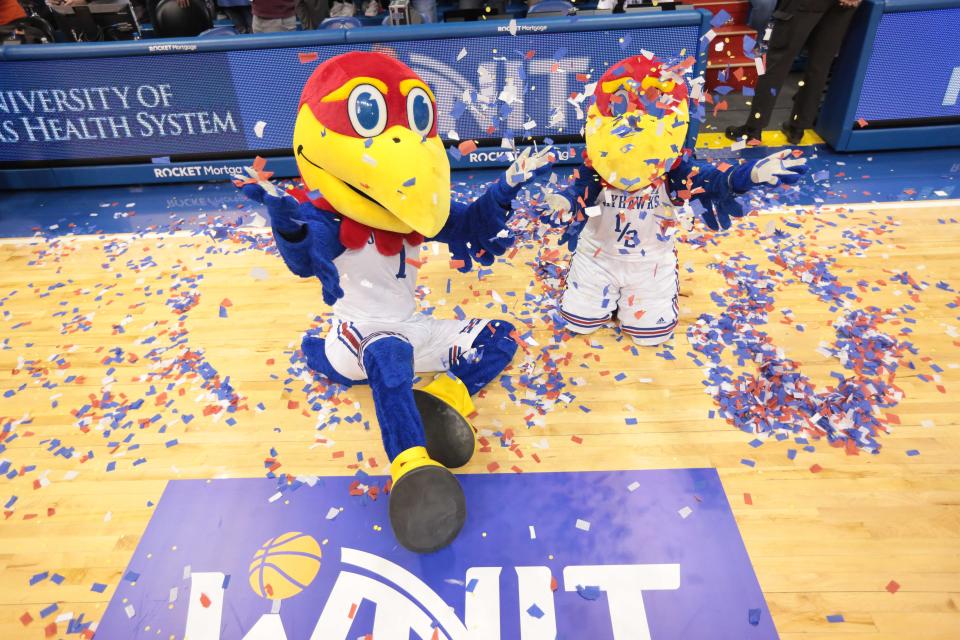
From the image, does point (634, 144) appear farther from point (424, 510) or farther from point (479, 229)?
point (424, 510)

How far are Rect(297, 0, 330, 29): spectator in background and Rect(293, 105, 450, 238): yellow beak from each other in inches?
187

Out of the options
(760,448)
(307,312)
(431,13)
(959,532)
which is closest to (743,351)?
(760,448)

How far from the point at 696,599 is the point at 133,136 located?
16.4ft

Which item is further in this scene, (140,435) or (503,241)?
(140,435)

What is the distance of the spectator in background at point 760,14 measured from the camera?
20.0 feet

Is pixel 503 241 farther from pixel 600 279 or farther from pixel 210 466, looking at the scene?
pixel 210 466

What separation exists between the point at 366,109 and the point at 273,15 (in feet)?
15.8

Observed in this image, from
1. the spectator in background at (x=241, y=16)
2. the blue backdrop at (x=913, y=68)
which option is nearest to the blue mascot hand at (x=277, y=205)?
the blue backdrop at (x=913, y=68)

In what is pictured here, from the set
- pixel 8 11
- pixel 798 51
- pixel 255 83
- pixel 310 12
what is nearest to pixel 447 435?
pixel 255 83

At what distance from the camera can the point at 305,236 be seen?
2137mm

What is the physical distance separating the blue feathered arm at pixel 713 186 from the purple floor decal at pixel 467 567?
1.11 m

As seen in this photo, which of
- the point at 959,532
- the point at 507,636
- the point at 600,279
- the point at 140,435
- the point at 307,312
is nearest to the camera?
the point at 507,636

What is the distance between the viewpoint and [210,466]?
2568mm

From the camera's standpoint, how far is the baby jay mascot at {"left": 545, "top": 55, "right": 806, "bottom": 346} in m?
2.39
